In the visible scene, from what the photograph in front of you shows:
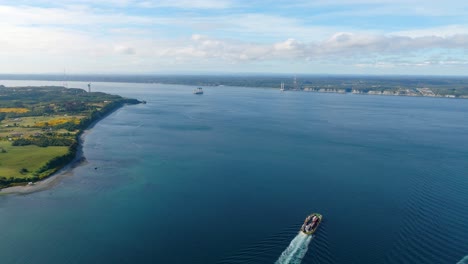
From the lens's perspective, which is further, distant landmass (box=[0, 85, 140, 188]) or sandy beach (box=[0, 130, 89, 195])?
distant landmass (box=[0, 85, 140, 188])

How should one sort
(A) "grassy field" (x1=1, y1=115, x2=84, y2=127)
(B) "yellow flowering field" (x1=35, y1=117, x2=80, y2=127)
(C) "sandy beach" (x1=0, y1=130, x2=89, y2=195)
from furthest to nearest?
1. (A) "grassy field" (x1=1, y1=115, x2=84, y2=127)
2. (B) "yellow flowering field" (x1=35, y1=117, x2=80, y2=127)
3. (C) "sandy beach" (x1=0, y1=130, x2=89, y2=195)

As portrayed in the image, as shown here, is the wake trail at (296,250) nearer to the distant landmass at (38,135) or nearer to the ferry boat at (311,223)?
the ferry boat at (311,223)

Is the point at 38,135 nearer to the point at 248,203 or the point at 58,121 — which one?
the point at 58,121

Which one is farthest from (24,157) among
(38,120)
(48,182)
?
(38,120)

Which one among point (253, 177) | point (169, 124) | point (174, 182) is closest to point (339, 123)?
point (169, 124)

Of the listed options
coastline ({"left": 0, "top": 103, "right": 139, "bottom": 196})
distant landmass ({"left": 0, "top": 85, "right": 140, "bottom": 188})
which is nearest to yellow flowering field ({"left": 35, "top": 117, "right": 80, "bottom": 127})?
distant landmass ({"left": 0, "top": 85, "right": 140, "bottom": 188})

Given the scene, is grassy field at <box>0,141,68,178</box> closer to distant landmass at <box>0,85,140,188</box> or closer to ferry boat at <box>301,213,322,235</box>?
distant landmass at <box>0,85,140,188</box>

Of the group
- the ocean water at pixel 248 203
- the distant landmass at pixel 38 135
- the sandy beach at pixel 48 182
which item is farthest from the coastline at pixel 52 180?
the ocean water at pixel 248 203
